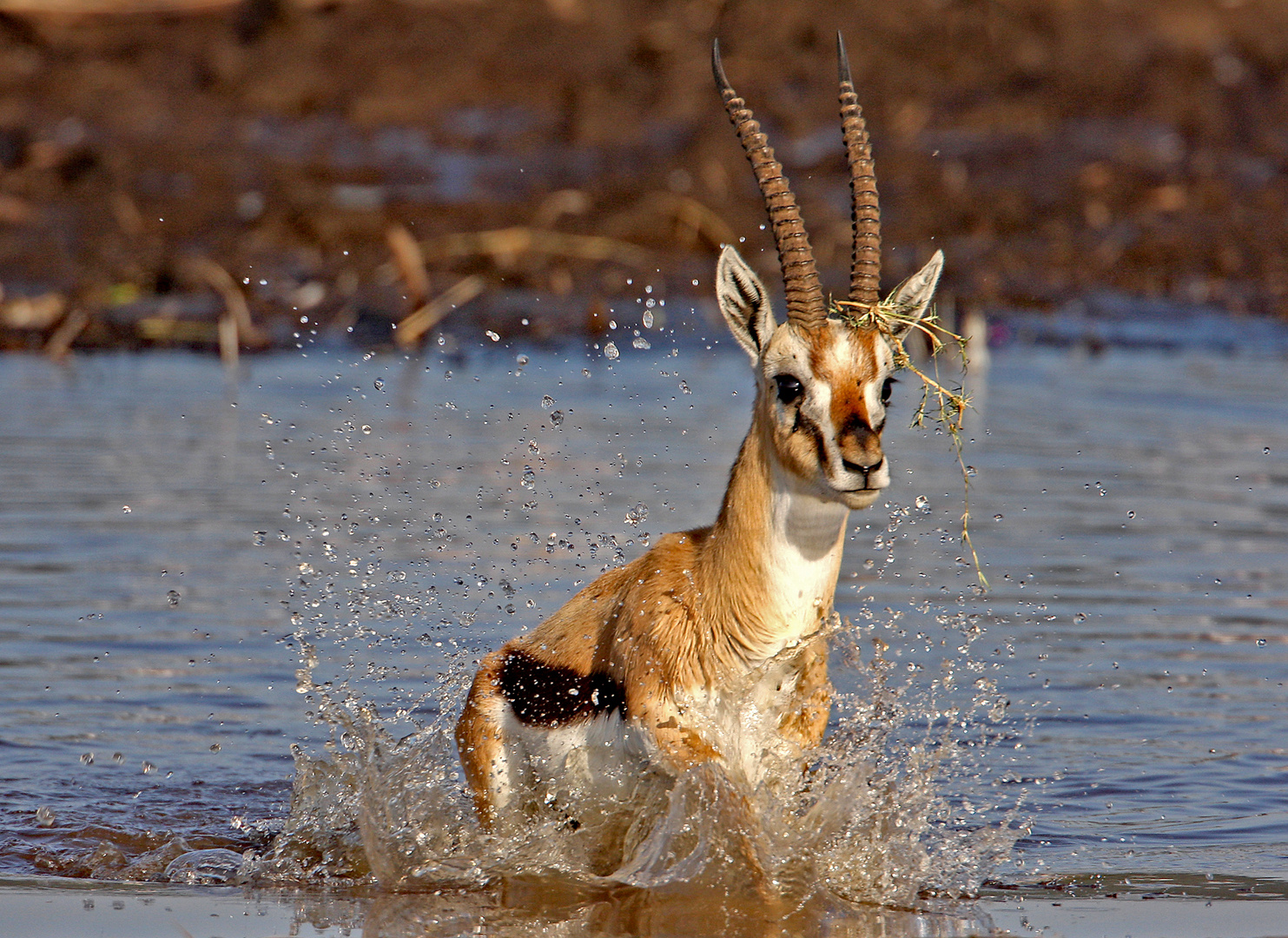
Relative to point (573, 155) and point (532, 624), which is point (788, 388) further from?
point (573, 155)

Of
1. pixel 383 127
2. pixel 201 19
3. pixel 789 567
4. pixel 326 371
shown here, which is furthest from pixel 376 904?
pixel 201 19

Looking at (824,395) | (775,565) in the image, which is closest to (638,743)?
→ (775,565)

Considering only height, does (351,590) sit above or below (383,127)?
below

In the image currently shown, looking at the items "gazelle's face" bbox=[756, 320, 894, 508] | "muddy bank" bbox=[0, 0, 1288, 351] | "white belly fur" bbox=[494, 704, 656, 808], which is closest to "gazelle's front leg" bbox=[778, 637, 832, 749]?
"white belly fur" bbox=[494, 704, 656, 808]

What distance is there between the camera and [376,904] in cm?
545

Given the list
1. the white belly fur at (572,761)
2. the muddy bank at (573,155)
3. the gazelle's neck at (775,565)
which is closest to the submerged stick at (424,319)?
the muddy bank at (573,155)

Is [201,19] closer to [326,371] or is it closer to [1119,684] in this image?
[326,371]

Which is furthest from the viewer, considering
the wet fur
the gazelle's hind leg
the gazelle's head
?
the gazelle's hind leg

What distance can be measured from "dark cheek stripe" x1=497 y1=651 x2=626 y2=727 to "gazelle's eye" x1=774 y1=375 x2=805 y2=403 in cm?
101

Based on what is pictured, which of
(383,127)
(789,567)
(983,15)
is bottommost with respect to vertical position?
(789,567)

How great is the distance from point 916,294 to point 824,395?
2.25 feet

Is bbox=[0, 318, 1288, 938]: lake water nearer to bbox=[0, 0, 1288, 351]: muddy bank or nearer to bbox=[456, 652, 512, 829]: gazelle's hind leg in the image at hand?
bbox=[456, 652, 512, 829]: gazelle's hind leg

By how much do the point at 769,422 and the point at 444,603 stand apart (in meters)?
3.36

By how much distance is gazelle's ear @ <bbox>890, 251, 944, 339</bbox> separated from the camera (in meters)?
5.64
